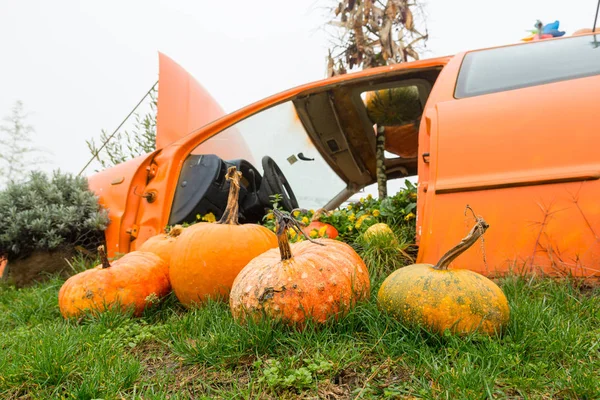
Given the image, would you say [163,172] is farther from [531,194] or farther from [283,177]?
[531,194]

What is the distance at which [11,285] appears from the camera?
13.4ft

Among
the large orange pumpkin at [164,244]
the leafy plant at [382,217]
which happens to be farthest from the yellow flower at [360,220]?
the large orange pumpkin at [164,244]

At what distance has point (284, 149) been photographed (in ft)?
16.1

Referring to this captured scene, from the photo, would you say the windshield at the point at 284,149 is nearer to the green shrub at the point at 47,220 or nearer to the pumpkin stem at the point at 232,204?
the green shrub at the point at 47,220

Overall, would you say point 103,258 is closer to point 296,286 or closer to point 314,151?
point 296,286

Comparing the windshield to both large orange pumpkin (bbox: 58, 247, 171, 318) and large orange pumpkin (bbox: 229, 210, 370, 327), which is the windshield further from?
large orange pumpkin (bbox: 229, 210, 370, 327)

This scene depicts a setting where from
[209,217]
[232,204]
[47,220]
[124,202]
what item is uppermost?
[232,204]

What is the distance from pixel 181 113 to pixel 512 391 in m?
3.85

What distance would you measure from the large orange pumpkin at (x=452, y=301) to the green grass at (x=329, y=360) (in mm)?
52

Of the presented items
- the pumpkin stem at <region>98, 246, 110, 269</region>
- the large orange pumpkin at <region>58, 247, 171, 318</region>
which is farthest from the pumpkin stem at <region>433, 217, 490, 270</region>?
the pumpkin stem at <region>98, 246, 110, 269</region>

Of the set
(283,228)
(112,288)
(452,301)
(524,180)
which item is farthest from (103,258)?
(524,180)

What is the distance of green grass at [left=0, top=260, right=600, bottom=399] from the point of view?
1456 millimetres

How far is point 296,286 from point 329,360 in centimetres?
37

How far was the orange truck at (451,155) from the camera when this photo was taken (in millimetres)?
2354
